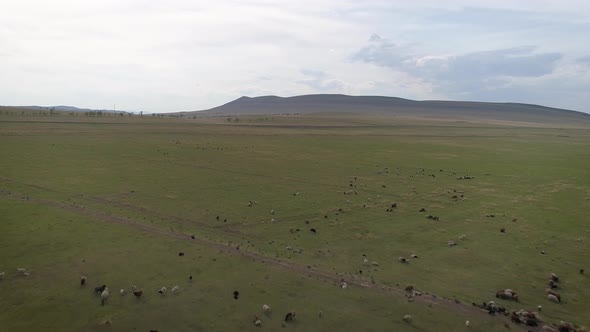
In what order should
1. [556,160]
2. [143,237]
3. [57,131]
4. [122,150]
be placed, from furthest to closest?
[57,131], [556,160], [122,150], [143,237]

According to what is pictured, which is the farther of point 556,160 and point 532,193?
point 556,160

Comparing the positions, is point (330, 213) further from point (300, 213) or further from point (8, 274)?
point (8, 274)

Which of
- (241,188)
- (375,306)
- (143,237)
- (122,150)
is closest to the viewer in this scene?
(375,306)

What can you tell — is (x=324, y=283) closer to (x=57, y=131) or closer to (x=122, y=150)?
(x=122, y=150)

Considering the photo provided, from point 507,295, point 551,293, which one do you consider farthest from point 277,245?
point 551,293

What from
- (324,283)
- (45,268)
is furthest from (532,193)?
(45,268)

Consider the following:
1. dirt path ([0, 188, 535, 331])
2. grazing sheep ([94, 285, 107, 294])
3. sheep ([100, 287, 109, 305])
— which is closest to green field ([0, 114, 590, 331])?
dirt path ([0, 188, 535, 331])

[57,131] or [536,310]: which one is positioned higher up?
[57,131]
